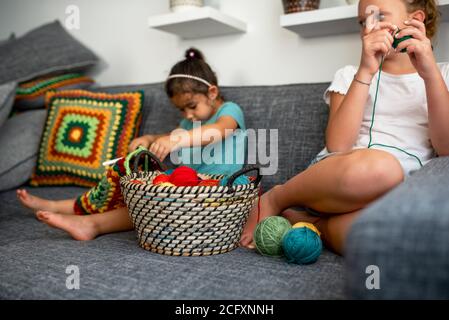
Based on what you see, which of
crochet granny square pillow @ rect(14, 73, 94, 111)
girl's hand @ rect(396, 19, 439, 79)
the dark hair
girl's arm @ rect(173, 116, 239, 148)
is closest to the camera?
girl's hand @ rect(396, 19, 439, 79)

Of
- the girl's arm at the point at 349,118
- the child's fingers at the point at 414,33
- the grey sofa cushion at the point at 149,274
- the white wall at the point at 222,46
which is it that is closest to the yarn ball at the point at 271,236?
the grey sofa cushion at the point at 149,274

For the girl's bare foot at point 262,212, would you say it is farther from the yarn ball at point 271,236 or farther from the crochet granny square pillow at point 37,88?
the crochet granny square pillow at point 37,88

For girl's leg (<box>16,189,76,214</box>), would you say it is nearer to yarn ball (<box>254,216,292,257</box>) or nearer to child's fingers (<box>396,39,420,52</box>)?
yarn ball (<box>254,216,292,257</box>)

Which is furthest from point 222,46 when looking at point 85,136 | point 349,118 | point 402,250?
point 402,250

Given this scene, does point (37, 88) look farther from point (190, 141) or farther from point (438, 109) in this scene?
point (438, 109)

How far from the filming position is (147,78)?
1972 mm

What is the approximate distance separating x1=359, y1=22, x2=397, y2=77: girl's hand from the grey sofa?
0.27 m

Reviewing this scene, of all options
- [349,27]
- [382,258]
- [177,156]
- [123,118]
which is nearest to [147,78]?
[123,118]

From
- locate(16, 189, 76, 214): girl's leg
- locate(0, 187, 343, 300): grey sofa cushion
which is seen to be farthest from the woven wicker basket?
locate(16, 189, 76, 214): girl's leg

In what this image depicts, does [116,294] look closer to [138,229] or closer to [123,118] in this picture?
[138,229]

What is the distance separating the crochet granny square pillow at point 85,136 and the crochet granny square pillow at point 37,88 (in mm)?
208

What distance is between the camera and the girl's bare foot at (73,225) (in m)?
1.07

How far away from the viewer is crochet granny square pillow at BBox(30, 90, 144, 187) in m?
1.56
